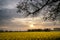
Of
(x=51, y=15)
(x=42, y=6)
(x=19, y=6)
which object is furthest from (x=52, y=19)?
(x=19, y=6)

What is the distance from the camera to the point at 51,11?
26641mm

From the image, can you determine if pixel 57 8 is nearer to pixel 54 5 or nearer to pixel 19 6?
pixel 54 5

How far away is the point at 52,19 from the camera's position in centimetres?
2688

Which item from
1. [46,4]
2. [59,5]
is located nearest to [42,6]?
[46,4]

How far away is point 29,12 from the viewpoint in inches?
1073

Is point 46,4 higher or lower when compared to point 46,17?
higher

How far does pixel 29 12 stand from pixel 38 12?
124 centimetres

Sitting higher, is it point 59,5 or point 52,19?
point 59,5

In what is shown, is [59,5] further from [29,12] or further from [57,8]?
[29,12]

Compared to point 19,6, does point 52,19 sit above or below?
below

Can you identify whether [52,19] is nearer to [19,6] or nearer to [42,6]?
[42,6]

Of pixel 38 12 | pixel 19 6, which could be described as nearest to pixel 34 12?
pixel 38 12

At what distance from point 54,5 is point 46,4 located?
109 centimetres

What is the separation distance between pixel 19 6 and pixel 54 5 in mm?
4636
